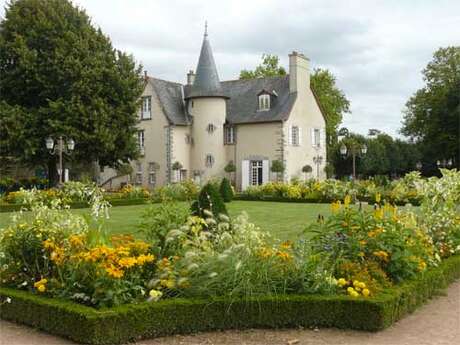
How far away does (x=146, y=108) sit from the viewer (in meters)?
37.9

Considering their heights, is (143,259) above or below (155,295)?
above

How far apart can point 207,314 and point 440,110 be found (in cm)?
4307

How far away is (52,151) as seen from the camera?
82.2 ft

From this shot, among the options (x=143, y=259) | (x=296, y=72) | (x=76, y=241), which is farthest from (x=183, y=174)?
(x=143, y=259)

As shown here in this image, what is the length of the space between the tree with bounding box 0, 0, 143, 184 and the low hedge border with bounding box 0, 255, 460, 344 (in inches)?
785

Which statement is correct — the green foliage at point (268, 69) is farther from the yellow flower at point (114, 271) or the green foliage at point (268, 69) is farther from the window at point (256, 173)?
the yellow flower at point (114, 271)

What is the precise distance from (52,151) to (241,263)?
69.4ft

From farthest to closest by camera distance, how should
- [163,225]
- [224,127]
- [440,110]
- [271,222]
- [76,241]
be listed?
1. [440,110]
2. [224,127]
3. [271,222]
4. [163,225]
5. [76,241]

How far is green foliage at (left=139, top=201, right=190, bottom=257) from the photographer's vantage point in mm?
6791

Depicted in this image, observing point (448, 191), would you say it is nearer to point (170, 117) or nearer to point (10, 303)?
point (10, 303)

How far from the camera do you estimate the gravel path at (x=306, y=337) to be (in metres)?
5.42

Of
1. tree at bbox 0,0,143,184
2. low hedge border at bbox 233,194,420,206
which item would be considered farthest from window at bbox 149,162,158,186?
low hedge border at bbox 233,194,420,206

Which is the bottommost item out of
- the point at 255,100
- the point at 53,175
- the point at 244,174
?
the point at 53,175

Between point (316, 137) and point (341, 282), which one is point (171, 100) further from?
point (341, 282)
